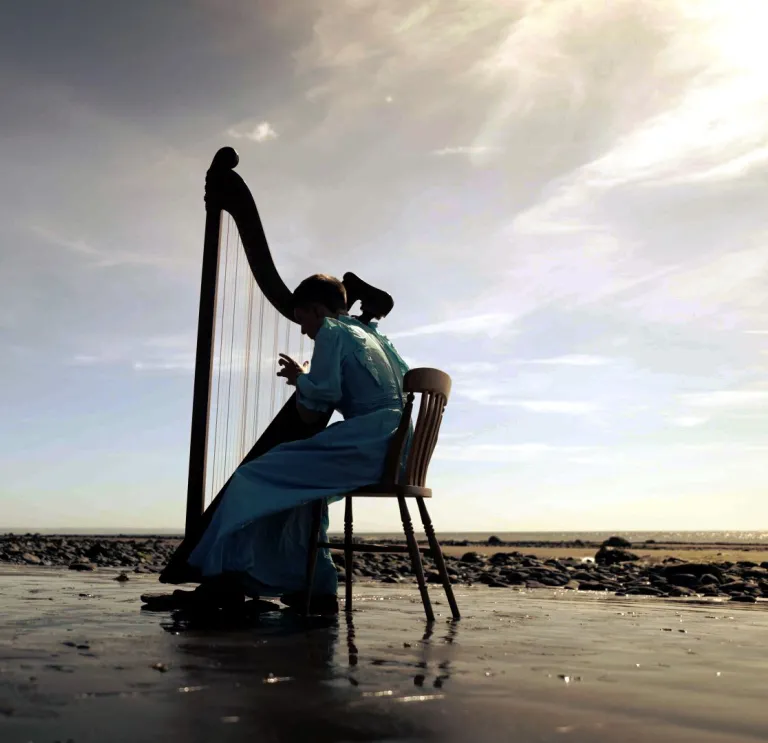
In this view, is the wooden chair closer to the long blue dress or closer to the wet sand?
the long blue dress

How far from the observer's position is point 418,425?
3896 mm

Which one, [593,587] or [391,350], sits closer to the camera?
[391,350]

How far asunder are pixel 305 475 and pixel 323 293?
101cm

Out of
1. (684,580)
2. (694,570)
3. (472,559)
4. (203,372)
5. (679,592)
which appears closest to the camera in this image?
(203,372)

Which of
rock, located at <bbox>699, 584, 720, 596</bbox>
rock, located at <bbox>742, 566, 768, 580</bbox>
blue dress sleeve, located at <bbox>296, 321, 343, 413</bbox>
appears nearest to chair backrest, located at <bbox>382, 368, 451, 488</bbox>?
blue dress sleeve, located at <bbox>296, 321, 343, 413</bbox>

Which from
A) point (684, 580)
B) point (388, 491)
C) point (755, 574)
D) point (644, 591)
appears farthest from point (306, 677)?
point (755, 574)

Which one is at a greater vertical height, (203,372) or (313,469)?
(203,372)

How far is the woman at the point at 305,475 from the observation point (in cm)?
398

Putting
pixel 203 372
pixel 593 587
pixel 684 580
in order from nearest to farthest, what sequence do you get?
pixel 203 372
pixel 593 587
pixel 684 580

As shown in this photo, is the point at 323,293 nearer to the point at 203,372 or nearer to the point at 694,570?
the point at 203,372

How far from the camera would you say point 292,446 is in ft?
13.2

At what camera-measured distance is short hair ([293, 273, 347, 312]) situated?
14.6 feet

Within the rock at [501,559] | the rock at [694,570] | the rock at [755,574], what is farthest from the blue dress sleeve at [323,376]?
the rock at [501,559]

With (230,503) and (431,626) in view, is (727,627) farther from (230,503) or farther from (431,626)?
(230,503)
